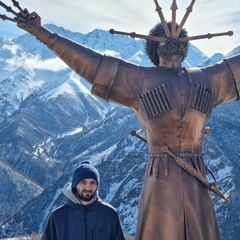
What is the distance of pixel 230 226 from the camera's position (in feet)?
176

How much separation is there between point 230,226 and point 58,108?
13779cm

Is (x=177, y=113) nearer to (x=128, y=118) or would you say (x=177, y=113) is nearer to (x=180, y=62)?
(x=180, y=62)

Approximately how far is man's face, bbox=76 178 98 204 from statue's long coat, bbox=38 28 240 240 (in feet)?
1.26

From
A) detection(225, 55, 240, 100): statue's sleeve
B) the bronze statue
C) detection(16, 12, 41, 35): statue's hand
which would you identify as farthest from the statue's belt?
detection(16, 12, 41, 35): statue's hand

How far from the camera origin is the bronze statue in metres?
3.70

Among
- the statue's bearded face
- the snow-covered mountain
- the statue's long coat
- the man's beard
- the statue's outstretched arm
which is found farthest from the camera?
the snow-covered mountain

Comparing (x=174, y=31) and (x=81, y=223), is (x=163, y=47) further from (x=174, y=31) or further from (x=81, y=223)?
(x=81, y=223)

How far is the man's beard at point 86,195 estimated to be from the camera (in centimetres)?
379

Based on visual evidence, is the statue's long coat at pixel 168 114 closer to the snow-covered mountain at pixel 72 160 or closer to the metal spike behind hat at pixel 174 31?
the metal spike behind hat at pixel 174 31

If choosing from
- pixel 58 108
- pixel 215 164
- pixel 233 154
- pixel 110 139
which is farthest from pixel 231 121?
pixel 58 108

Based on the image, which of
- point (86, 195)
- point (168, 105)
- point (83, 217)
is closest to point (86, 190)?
point (86, 195)

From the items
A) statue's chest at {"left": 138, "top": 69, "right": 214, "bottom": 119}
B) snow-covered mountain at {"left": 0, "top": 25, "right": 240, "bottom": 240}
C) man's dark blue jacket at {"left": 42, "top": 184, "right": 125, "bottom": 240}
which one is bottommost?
man's dark blue jacket at {"left": 42, "top": 184, "right": 125, "bottom": 240}

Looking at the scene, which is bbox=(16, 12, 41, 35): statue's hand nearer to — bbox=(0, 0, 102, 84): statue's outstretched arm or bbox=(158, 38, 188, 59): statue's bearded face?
bbox=(0, 0, 102, 84): statue's outstretched arm

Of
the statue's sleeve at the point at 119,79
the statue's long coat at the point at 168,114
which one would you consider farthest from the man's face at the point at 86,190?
the statue's sleeve at the point at 119,79
